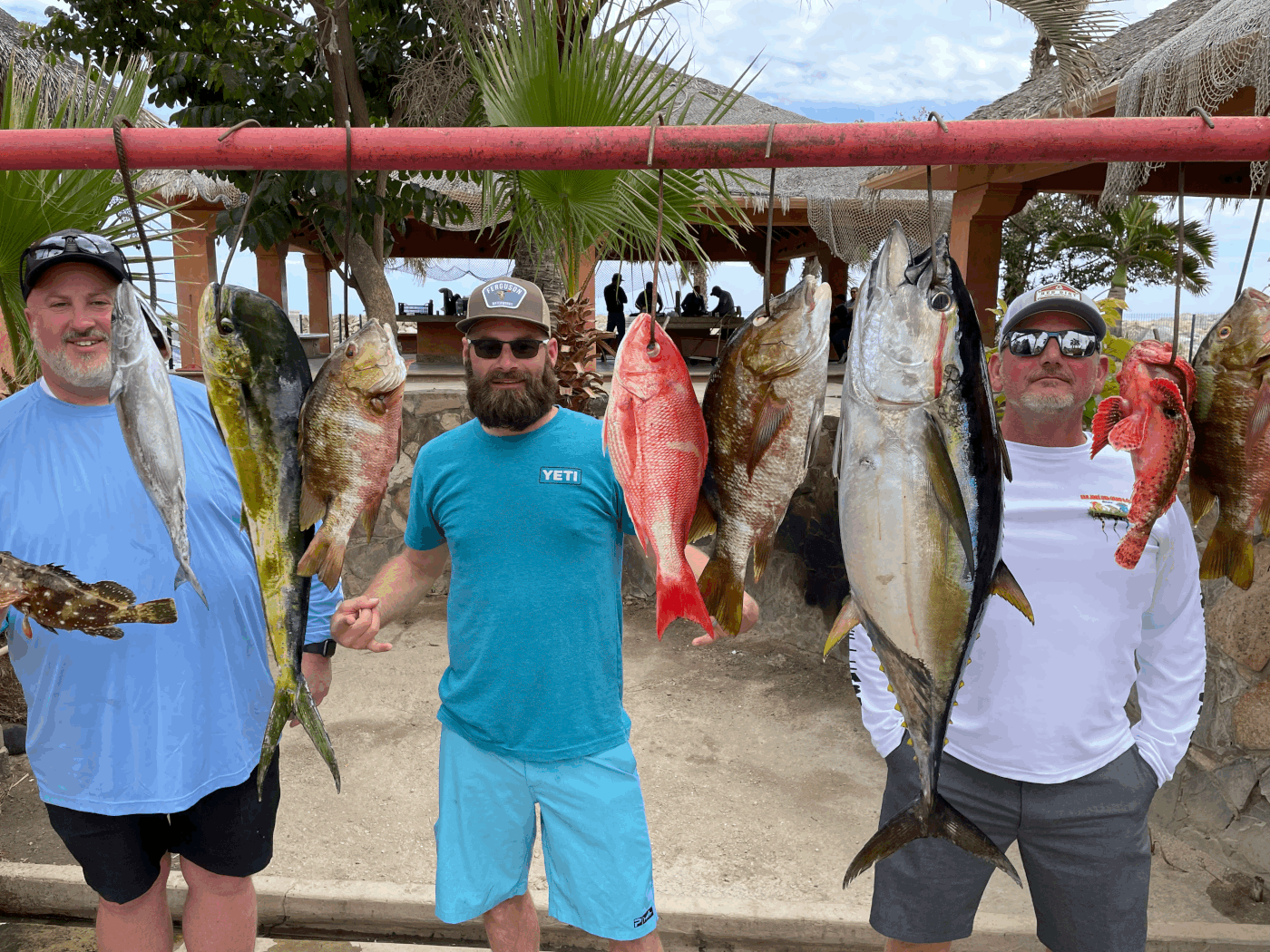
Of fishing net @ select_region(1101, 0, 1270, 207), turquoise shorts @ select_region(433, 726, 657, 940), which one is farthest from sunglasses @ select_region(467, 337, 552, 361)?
fishing net @ select_region(1101, 0, 1270, 207)

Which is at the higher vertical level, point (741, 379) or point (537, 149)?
point (537, 149)

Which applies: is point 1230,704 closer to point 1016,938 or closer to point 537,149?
point 1016,938

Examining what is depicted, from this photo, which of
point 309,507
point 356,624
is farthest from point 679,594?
point 356,624

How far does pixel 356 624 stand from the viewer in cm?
202

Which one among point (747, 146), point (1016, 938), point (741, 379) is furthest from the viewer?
point (1016, 938)

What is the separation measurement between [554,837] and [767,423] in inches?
60.0

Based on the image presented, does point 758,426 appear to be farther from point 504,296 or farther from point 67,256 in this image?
point 67,256

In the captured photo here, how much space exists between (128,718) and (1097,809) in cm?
250

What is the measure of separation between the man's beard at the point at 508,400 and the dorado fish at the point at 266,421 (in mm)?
742

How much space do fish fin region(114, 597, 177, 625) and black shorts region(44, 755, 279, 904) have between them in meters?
0.72

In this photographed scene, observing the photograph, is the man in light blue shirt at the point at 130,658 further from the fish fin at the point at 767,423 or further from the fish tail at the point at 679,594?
the fish fin at the point at 767,423

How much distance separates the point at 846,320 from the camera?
1202 centimetres

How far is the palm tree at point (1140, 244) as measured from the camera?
13.4 metres

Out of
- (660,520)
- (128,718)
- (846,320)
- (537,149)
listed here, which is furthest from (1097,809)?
(846,320)
